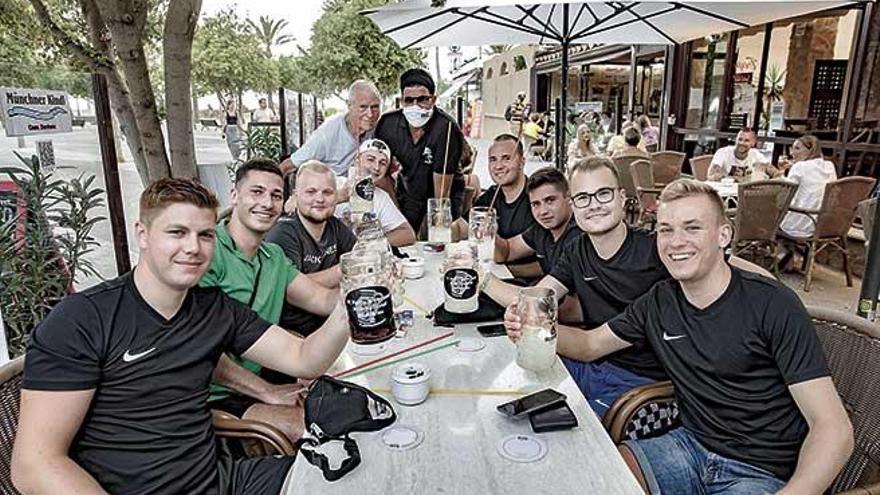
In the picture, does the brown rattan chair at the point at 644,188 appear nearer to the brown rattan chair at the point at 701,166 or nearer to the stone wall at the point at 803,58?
the brown rattan chair at the point at 701,166

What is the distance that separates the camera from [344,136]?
3986 mm

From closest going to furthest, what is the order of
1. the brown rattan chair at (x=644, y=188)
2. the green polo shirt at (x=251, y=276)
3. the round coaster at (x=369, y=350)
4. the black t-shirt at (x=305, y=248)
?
the round coaster at (x=369, y=350) → the green polo shirt at (x=251, y=276) → the black t-shirt at (x=305, y=248) → the brown rattan chair at (x=644, y=188)

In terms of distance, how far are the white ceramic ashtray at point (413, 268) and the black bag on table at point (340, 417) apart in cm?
120

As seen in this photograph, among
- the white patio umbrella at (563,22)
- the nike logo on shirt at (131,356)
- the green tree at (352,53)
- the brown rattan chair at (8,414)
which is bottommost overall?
the brown rattan chair at (8,414)

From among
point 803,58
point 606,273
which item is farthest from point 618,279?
point 803,58

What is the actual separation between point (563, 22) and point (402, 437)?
4.09 m

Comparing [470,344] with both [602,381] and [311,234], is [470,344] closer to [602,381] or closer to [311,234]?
[602,381]

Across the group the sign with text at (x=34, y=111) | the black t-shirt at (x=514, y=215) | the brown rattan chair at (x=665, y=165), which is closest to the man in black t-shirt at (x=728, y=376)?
the black t-shirt at (x=514, y=215)

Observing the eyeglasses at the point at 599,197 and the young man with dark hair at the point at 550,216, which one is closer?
the eyeglasses at the point at 599,197

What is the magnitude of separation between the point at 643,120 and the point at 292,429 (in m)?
9.01

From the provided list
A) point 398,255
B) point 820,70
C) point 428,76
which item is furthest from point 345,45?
point 398,255

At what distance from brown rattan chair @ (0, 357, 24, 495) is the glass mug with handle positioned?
1.35 metres

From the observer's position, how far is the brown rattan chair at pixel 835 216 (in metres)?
4.69

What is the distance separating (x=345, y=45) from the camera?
61.3 ft
